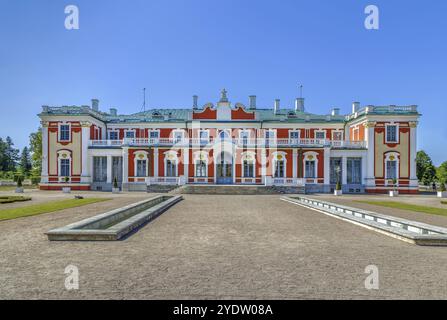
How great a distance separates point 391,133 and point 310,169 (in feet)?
32.0

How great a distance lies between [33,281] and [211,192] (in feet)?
84.7

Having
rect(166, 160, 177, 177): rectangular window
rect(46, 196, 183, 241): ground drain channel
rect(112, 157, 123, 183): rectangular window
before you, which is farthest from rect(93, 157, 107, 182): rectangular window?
rect(46, 196, 183, 241): ground drain channel

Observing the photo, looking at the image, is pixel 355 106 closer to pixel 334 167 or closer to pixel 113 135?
pixel 334 167

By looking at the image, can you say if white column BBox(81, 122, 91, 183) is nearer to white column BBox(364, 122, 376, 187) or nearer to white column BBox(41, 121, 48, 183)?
white column BBox(41, 121, 48, 183)

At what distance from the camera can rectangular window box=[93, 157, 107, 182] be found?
3794cm

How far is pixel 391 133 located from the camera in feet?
119

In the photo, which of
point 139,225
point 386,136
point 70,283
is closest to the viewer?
point 70,283

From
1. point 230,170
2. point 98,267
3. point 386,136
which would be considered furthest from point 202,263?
point 386,136

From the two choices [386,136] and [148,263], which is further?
[386,136]

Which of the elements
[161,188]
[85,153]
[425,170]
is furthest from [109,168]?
[425,170]

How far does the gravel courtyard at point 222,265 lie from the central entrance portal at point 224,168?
25825 mm

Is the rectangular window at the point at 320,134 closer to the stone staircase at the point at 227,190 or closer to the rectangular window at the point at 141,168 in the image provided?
the stone staircase at the point at 227,190

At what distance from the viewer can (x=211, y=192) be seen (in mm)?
31062
